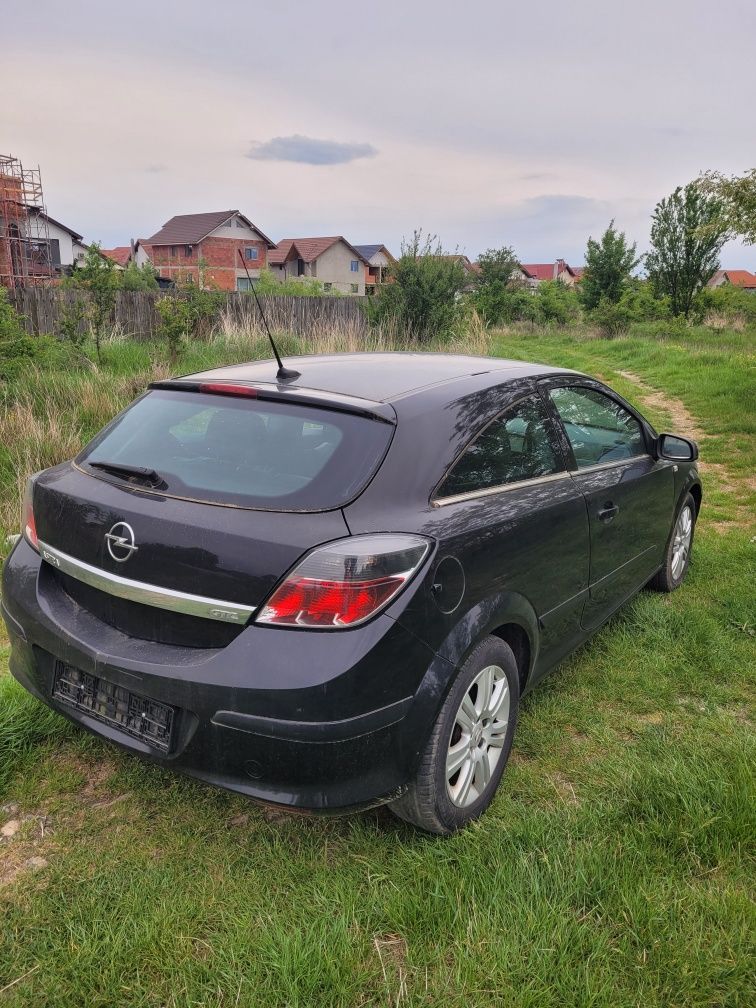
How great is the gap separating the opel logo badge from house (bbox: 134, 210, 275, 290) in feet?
201

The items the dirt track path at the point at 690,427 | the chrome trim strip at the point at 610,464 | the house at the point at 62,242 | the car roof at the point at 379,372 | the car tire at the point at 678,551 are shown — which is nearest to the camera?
the car roof at the point at 379,372

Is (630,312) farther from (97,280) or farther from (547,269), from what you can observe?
(547,269)

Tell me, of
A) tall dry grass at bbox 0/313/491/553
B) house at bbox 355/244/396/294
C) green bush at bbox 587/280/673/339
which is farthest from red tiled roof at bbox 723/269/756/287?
tall dry grass at bbox 0/313/491/553

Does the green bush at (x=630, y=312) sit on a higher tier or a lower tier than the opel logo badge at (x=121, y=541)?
higher

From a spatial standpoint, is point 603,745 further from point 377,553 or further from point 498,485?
point 377,553

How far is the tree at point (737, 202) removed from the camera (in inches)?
447

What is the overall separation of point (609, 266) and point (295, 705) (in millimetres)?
37927

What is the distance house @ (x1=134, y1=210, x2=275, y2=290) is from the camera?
2454 inches

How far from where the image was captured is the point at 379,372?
9.64ft

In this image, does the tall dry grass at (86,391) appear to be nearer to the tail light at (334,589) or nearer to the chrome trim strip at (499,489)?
the chrome trim strip at (499,489)

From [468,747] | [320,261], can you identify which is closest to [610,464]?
[468,747]

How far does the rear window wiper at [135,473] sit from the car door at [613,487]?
1799 mm

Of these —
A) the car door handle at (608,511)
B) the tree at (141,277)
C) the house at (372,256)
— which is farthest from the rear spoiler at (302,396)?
the house at (372,256)

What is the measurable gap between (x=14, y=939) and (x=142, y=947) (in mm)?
385
